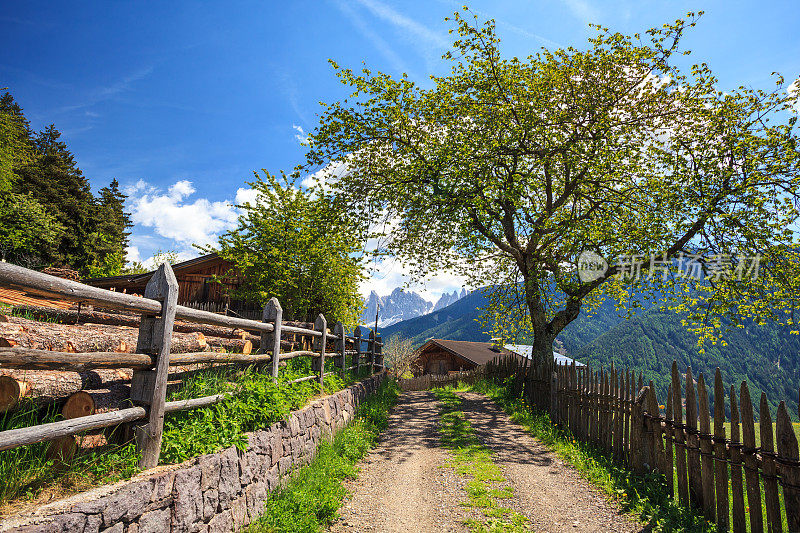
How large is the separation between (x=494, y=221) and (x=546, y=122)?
4.37 m

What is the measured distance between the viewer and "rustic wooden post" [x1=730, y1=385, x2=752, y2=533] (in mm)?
4734

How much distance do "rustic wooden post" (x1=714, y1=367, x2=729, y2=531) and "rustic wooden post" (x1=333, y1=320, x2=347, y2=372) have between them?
322 inches

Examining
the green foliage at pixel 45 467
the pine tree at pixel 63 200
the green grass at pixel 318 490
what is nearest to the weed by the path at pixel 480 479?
the green grass at pixel 318 490

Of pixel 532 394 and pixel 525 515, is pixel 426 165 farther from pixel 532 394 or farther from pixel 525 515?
pixel 525 515

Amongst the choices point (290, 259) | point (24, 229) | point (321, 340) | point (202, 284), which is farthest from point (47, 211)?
point (321, 340)

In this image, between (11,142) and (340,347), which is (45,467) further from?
(11,142)

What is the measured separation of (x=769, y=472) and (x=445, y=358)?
1606 inches

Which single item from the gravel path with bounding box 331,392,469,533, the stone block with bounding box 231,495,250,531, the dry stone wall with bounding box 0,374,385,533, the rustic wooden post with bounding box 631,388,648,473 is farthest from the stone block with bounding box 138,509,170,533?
the rustic wooden post with bounding box 631,388,648,473

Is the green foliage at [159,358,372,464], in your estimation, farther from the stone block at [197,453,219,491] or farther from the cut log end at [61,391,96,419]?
the cut log end at [61,391,96,419]

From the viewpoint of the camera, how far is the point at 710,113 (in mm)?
13117

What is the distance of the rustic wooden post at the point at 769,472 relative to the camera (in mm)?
4379

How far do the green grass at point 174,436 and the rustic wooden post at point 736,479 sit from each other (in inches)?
228

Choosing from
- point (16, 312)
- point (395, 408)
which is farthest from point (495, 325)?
point (16, 312)

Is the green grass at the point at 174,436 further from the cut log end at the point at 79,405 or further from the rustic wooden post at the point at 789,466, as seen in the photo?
the rustic wooden post at the point at 789,466
